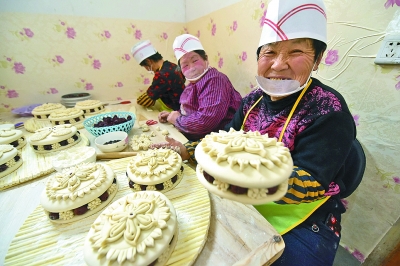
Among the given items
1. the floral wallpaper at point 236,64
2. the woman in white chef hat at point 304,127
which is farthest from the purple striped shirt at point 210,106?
the woman in white chef hat at point 304,127

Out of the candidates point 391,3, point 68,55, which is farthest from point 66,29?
point 391,3

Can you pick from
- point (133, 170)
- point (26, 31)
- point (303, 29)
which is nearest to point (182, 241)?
point (133, 170)

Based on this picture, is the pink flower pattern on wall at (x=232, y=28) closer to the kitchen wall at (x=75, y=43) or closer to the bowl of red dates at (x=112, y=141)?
the kitchen wall at (x=75, y=43)

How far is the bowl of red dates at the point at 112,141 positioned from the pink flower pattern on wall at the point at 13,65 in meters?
1.83

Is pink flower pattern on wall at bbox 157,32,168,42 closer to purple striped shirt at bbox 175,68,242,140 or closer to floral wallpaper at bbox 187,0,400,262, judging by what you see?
purple striped shirt at bbox 175,68,242,140

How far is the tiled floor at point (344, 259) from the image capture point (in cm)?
133

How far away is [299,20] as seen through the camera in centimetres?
68

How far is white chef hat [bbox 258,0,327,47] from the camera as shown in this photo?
0.68 metres

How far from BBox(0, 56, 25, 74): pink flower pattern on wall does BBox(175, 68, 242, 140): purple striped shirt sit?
6.78 ft

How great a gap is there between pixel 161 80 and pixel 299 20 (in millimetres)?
1599

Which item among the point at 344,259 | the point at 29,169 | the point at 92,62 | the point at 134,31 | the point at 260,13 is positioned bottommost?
the point at 344,259

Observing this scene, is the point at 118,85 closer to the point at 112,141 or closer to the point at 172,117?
the point at 172,117

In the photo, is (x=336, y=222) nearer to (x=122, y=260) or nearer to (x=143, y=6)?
(x=122, y=260)

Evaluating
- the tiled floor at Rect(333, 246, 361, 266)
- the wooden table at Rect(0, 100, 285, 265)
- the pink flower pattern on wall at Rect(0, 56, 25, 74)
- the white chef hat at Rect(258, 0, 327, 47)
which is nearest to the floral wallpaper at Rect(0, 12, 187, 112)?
the pink flower pattern on wall at Rect(0, 56, 25, 74)
